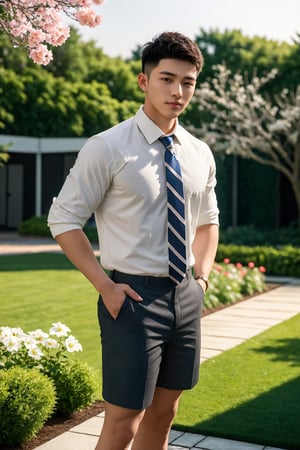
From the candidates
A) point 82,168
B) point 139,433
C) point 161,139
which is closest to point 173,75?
point 161,139

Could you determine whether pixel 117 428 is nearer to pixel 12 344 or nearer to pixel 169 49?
pixel 169 49

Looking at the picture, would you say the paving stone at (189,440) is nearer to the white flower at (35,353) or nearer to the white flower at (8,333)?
the white flower at (35,353)

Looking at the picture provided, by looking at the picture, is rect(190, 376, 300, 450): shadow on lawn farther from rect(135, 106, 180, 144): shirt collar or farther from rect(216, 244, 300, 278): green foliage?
rect(216, 244, 300, 278): green foliage

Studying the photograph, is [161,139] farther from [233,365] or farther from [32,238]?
[32,238]

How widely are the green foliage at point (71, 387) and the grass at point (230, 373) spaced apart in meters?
0.48

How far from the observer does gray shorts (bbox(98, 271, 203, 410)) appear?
252 cm

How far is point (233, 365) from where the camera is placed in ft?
19.4

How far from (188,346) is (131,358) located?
28 cm

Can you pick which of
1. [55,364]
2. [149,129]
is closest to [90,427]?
[55,364]

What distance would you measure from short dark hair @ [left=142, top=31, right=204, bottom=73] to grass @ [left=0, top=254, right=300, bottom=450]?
245 cm

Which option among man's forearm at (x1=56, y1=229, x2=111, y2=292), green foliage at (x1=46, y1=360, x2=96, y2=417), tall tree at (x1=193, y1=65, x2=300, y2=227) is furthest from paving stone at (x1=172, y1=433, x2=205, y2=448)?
tall tree at (x1=193, y1=65, x2=300, y2=227)

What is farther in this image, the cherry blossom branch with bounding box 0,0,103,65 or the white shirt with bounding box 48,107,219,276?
the cherry blossom branch with bounding box 0,0,103,65

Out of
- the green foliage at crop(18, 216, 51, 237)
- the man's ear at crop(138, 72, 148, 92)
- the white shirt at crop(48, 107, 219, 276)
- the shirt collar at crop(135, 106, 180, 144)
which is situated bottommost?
the green foliage at crop(18, 216, 51, 237)

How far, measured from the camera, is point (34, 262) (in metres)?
13.8
